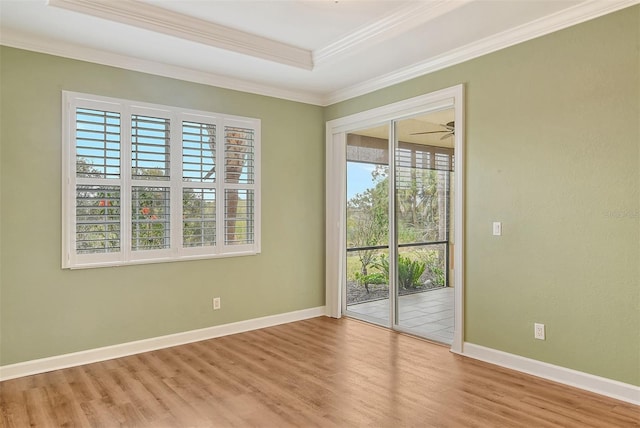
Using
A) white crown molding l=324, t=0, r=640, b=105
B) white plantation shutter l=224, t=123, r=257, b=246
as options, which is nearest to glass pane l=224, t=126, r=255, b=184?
white plantation shutter l=224, t=123, r=257, b=246

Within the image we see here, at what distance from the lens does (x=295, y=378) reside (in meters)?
3.26

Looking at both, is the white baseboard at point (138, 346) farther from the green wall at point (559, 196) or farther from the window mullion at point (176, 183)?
the green wall at point (559, 196)

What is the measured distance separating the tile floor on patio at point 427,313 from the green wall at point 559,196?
33 centimetres

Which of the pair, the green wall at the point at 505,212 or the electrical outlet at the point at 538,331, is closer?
the green wall at the point at 505,212

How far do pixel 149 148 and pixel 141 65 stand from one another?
0.78 metres

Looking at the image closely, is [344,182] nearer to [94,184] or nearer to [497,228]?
[497,228]

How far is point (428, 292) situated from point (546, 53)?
95.3 inches

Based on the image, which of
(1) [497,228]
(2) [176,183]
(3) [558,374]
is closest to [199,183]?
(2) [176,183]

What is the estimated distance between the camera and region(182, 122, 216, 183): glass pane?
4.21 meters

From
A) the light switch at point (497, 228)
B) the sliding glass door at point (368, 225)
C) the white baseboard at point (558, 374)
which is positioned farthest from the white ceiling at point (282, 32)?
the white baseboard at point (558, 374)

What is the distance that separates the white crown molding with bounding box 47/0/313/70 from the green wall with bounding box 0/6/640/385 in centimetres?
80

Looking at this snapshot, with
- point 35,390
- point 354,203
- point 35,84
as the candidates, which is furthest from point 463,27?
point 35,390

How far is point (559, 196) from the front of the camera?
3139mm

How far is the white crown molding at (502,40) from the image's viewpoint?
2881mm
